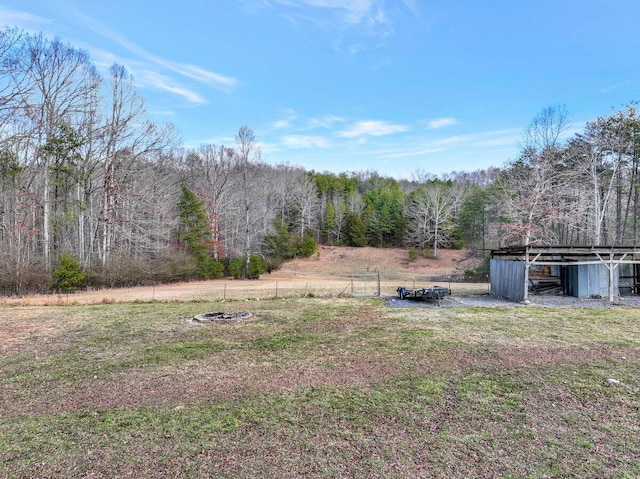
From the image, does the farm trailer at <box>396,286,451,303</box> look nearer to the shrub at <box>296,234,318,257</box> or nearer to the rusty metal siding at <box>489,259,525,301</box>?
the rusty metal siding at <box>489,259,525,301</box>

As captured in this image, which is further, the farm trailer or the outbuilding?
the outbuilding

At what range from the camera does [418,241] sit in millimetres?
43656

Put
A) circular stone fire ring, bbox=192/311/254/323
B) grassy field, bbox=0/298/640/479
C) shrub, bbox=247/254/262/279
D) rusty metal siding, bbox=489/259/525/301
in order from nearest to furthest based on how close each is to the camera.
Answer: grassy field, bbox=0/298/640/479, circular stone fire ring, bbox=192/311/254/323, rusty metal siding, bbox=489/259/525/301, shrub, bbox=247/254/262/279

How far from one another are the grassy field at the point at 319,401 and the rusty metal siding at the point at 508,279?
5.01 meters

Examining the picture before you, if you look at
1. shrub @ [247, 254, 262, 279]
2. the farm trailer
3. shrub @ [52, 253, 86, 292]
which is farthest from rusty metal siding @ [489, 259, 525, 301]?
shrub @ [52, 253, 86, 292]

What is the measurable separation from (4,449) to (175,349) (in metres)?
3.97

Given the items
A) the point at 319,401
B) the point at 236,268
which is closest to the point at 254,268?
the point at 236,268

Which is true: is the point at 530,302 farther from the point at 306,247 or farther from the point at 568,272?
the point at 306,247

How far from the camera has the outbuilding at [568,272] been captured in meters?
14.5

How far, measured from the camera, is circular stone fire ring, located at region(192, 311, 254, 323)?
1065 centimetres

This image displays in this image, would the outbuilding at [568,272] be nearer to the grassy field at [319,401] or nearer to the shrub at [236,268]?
the grassy field at [319,401]

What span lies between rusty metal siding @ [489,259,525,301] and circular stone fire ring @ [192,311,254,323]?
1122 cm

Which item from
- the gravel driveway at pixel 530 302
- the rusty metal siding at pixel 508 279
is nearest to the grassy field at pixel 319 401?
the gravel driveway at pixel 530 302

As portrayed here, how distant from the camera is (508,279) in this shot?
1577cm
